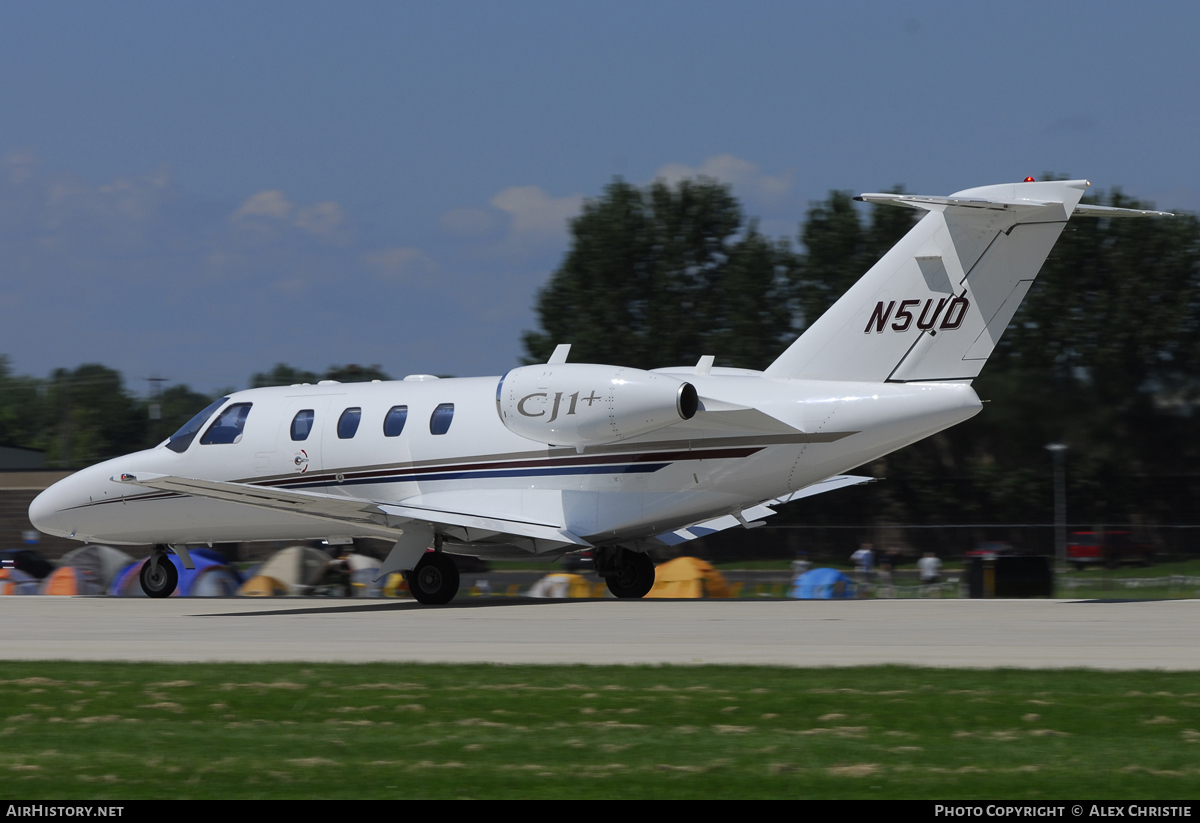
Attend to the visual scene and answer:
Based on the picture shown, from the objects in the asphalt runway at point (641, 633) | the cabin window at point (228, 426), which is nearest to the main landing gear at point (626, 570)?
the asphalt runway at point (641, 633)

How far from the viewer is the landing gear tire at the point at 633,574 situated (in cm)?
2469

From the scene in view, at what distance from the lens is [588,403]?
21.1 meters

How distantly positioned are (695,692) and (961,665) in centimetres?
298

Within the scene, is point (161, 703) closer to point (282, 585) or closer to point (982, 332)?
point (982, 332)

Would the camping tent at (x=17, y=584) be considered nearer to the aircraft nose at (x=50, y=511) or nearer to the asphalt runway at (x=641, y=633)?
the aircraft nose at (x=50, y=511)

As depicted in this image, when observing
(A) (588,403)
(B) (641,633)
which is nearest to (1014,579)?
(A) (588,403)

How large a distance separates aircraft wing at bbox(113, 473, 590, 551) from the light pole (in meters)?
20.5

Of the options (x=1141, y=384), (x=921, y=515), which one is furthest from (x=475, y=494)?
(x=921, y=515)

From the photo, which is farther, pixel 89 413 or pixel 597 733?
pixel 89 413

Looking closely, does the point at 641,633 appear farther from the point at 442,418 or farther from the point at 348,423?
the point at 348,423

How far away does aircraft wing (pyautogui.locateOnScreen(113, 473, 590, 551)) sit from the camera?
68.6 feet

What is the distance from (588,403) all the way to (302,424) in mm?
5815

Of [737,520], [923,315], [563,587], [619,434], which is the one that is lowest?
[563,587]

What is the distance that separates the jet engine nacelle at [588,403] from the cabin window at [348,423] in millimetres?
3197
